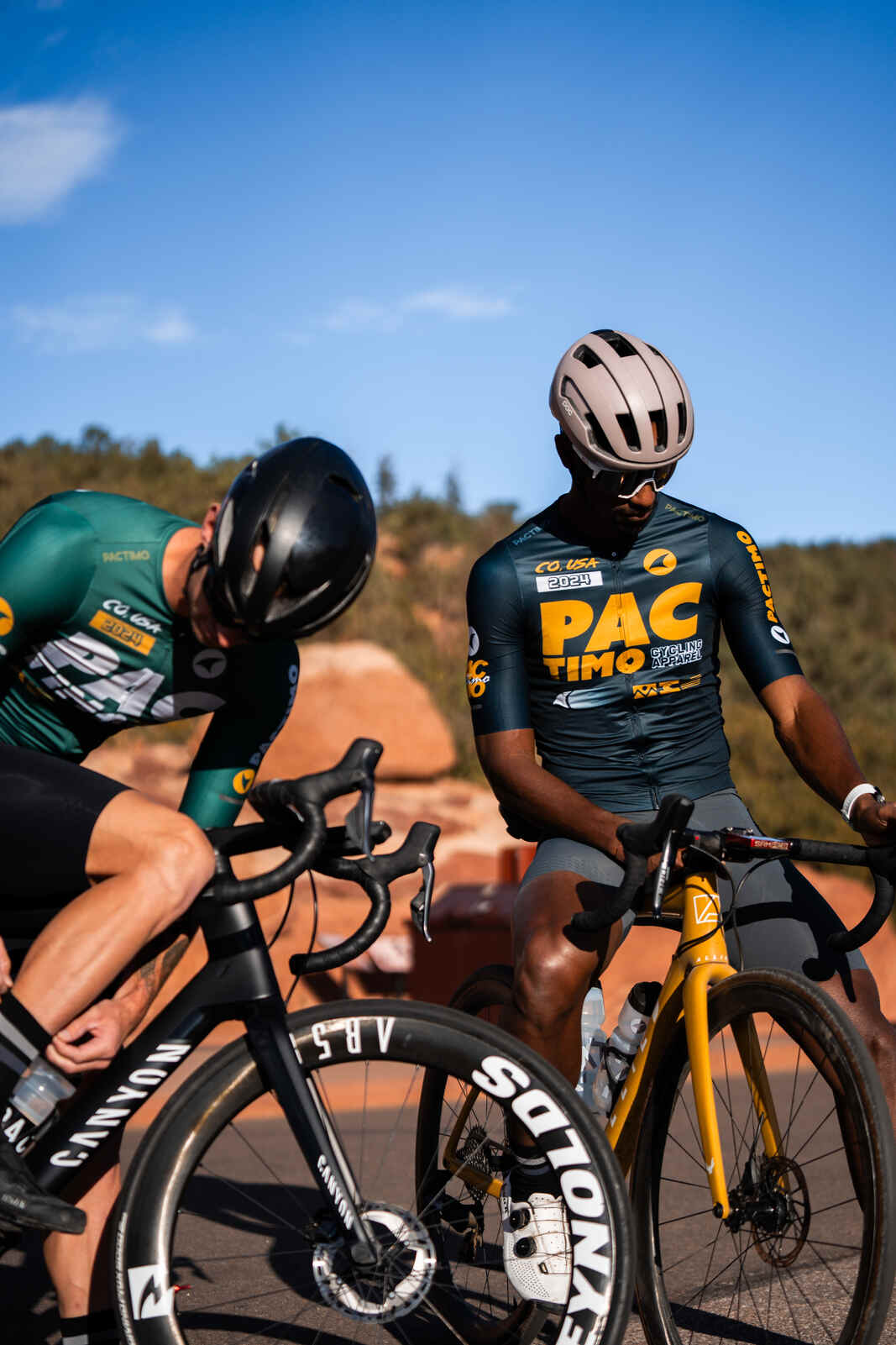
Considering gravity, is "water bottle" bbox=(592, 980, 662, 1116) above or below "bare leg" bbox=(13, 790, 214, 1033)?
below

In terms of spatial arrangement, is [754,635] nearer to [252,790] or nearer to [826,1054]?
[826,1054]

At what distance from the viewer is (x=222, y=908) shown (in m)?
2.59

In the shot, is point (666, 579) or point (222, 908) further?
point (666, 579)

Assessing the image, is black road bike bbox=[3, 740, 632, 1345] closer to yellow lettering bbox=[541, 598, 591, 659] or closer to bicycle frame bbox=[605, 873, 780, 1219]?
bicycle frame bbox=[605, 873, 780, 1219]

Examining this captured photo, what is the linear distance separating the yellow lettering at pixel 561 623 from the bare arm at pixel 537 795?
24 centimetres

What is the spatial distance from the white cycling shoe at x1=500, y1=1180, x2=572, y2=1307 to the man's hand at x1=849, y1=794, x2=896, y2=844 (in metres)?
1.07

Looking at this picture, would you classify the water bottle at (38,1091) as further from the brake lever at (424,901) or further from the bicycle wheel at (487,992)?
the bicycle wheel at (487,992)

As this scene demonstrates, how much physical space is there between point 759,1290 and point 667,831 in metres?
1.71

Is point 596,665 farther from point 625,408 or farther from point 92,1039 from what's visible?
point 92,1039

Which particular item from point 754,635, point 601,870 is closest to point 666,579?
point 754,635

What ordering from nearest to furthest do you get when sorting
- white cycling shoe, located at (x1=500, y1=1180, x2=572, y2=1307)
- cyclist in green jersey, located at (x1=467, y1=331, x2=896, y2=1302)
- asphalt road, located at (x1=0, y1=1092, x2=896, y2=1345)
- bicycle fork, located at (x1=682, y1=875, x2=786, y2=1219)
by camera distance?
white cycling shoe, located at (x1=500, y1=1180, x2=572, y2=1307)
bicycle fork, located at (x1=682, y1=875, x2=786, y2=1219)
asphalt road, located at (x1=0, y1=1092, x2=896, y2=1345)
cyclist in green jersey, located at (x1=467, y1=331, x2=896, y2=1302)

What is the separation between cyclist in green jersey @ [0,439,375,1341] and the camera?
2.52 m

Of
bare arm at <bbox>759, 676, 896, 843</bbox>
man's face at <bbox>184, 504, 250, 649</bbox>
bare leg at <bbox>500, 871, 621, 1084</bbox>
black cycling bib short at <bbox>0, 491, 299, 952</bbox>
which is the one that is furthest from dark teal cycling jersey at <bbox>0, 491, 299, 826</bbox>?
bare arm at <bbox>759, 676, 896, 843</bbox>

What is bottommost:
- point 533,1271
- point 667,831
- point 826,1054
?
point 533,1271
